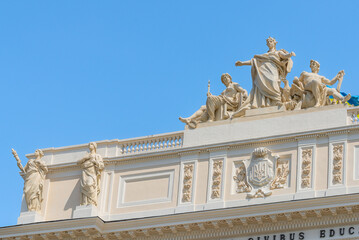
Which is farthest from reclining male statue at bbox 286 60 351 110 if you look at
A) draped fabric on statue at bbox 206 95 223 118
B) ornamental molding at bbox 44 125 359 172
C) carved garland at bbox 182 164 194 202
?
carved garland at bbox 182 164 194 202

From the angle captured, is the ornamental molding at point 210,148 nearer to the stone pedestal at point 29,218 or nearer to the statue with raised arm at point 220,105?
the statue with raised arm at point 220,105

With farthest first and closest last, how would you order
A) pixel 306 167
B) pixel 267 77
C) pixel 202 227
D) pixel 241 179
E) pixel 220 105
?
pixel 220 105 < pixel 267 77 < pixel 241 179 < pixel 202 227 < pixel 306 167

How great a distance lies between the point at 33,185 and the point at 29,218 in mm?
1267

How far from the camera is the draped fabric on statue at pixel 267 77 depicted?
152 ft

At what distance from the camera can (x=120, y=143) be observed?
48188mm

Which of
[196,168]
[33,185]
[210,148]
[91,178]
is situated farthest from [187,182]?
[33,185]

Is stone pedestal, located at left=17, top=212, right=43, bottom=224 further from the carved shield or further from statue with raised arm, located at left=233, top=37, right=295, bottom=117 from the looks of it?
the carved shield

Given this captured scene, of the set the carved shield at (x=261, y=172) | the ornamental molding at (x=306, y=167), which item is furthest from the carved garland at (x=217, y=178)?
the ornamental molding at (x=306, y=167)

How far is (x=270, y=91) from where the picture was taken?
46188 mm

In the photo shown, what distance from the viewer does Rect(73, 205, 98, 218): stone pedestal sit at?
46.6 m

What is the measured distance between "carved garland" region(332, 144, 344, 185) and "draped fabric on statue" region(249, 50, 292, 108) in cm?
318

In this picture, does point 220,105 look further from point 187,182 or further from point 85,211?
point 85,211

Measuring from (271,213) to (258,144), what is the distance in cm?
320

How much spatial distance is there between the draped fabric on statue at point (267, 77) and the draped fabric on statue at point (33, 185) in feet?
27.0
